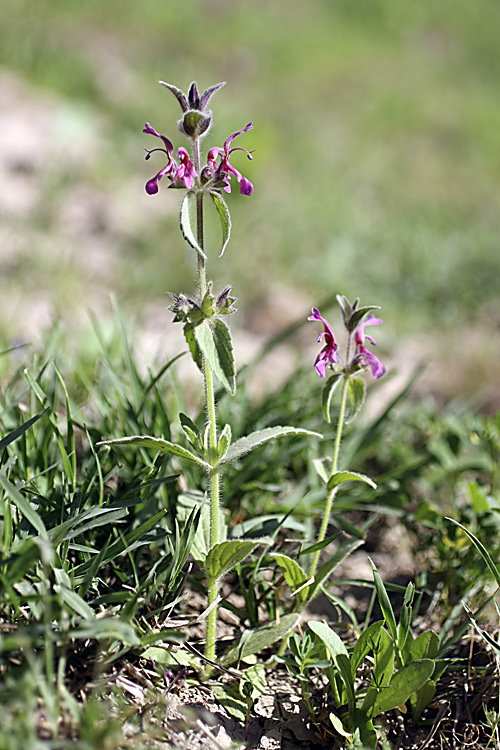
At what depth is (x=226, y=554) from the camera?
4.75 feet

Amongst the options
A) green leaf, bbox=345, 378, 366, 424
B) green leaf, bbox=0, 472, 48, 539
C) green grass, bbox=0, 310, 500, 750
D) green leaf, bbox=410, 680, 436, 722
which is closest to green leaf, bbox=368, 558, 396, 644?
green leaf, bbox=410, 680, 436, 722

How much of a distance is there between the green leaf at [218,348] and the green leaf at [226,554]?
1.12 feet

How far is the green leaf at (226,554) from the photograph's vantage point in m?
1.40

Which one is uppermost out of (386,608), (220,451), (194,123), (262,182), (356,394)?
(262,182)

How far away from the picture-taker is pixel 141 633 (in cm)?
147

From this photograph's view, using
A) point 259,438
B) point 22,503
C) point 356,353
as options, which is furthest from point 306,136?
Result: point 22,503

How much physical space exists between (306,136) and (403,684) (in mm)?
7385

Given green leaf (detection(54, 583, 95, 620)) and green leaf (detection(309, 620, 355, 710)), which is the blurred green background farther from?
green leaf (detection(309, 620, 355, 710))

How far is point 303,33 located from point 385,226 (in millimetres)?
7870

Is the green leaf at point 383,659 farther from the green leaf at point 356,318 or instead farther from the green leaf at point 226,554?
the green leaf at point 356,318

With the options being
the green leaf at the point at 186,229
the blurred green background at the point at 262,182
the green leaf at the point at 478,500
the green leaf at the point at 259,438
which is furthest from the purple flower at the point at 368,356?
the blurred green background at the point at 262,182

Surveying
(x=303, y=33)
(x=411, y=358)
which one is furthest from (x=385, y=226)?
(x=303, y=33)

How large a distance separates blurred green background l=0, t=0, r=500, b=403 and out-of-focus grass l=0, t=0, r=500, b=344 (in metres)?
0.02

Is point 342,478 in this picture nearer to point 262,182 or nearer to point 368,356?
point 368,356
